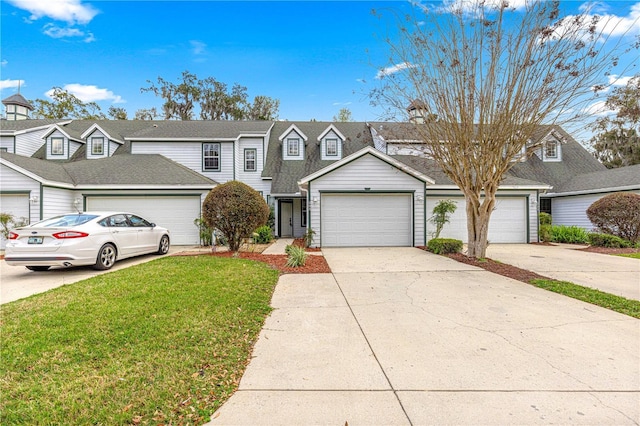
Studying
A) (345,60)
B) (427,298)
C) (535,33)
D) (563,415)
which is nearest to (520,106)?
(535,33)

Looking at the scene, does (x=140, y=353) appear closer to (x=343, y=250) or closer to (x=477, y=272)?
(x=477, y=272)

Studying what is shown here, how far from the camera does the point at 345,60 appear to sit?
10.1 metres

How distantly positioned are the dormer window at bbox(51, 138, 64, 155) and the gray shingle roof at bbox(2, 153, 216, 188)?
4.66m

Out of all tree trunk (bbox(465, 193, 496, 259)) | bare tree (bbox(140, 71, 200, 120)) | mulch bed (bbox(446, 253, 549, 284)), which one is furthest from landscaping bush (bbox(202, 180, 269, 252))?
bare tree (bbox(140, 71, 200, 120))

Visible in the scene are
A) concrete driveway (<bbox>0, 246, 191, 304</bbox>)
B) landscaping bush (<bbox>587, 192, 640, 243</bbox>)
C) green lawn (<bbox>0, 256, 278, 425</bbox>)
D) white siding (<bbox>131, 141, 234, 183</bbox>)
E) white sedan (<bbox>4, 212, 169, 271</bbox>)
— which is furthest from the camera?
white siding (<bbox>131, 141, 234, 183</bbox>)

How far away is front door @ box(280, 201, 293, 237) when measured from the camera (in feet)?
54.5

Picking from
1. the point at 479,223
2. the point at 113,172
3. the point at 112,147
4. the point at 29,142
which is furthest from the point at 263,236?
the point at 29,142

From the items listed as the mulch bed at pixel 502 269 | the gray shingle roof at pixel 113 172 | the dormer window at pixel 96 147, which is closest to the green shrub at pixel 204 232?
the gray shingle roof at pixel 113 172

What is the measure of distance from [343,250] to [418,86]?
6.21 meters

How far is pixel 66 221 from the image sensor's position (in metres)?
7.15

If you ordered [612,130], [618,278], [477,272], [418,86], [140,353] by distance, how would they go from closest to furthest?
[140,353]
[618,278]
[477,272]
[418,86]
[612,130]

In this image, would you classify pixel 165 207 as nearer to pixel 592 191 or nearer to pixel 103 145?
pixel 103 145

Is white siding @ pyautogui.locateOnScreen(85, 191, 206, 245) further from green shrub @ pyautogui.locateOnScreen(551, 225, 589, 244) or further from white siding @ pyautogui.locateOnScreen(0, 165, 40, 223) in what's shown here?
green shrub @ pyautogui.locateOnScreen(551, 225, 589, 244)

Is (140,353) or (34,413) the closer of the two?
(34,413)
